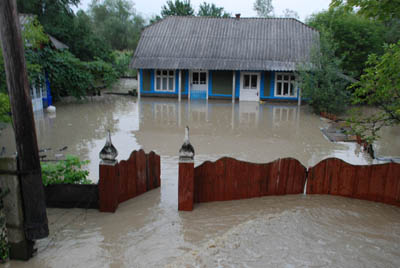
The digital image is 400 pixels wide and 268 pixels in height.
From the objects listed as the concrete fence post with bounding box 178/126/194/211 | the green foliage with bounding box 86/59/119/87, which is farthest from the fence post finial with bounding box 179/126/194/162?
the green foliage with bounding box 86/59/119/87

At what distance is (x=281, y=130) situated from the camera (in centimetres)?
1561

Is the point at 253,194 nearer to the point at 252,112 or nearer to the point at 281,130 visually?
the point at 281,130

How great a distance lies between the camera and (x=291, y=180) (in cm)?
695

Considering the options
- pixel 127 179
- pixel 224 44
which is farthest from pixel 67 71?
pixel 127 179

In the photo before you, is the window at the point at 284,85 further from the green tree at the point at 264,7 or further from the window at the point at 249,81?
the green tree at the point at 264,7

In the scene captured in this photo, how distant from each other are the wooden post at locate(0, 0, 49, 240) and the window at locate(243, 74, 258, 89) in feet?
71.5

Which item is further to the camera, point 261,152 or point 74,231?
point 261,152

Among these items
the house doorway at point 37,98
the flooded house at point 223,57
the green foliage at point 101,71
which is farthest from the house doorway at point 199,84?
the house doorway at point 37,98

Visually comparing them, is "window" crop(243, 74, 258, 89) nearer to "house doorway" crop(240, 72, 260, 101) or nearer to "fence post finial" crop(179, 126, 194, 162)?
"house doorway" crop(240, 72, 260, 101)

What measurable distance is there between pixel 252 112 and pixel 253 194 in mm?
13925

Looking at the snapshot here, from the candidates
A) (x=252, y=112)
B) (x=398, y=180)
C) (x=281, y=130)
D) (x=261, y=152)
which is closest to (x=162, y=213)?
(x=398, y=180)

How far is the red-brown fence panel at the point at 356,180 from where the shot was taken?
21.8 feet

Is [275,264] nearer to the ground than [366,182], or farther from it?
nearer to the ground

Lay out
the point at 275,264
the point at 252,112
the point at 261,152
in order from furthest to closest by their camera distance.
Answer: the point at 252,112 → the point at 261,152 → the point at 275,264
